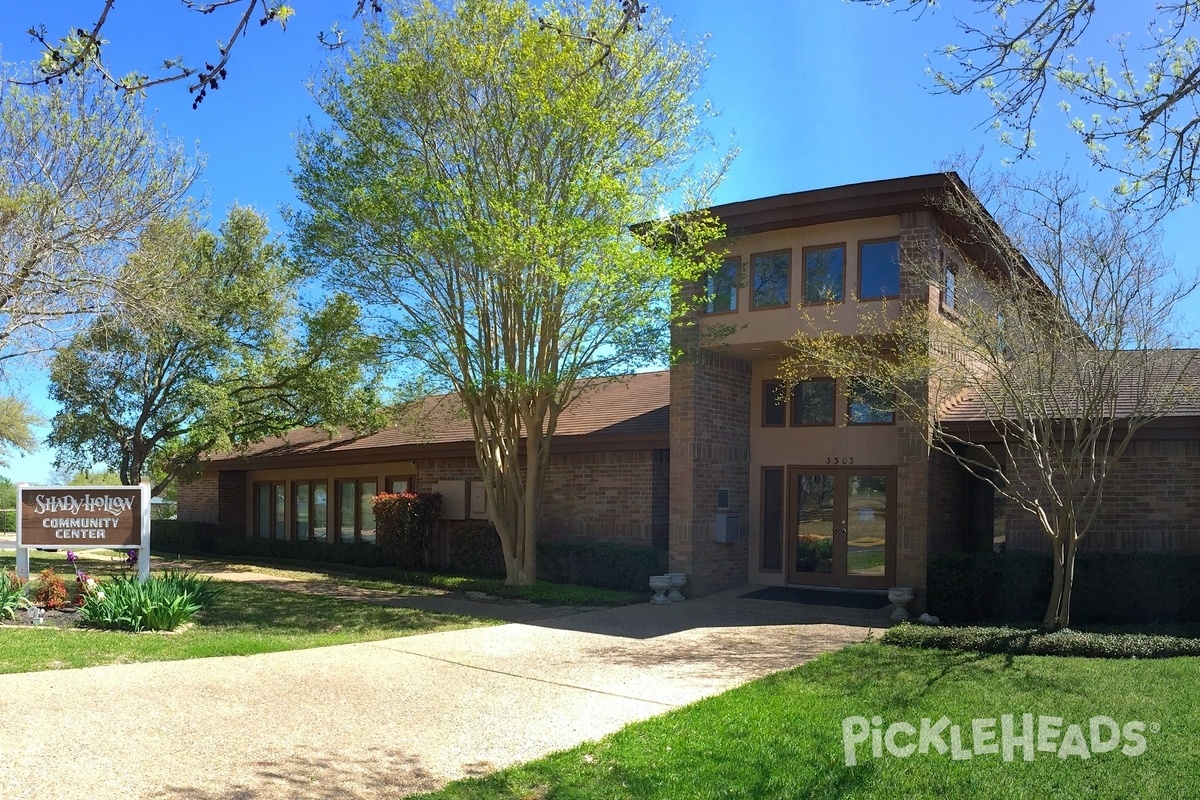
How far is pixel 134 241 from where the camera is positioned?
46.3ft

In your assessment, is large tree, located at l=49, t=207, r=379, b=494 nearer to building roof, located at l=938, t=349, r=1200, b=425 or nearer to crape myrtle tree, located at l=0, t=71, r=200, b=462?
crape myrtle tree, located at l=0, t=71, r=200, b=462

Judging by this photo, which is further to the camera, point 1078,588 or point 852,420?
point 852,420

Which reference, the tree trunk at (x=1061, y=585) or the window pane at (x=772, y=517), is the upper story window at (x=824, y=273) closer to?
the window pane at (x=772, y=517)

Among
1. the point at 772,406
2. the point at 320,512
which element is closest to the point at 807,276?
the point at 772,406

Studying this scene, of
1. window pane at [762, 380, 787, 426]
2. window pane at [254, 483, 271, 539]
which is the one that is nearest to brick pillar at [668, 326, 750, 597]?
window pane at [762, 380, 787, 426]

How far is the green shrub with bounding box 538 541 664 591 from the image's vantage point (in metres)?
15.5

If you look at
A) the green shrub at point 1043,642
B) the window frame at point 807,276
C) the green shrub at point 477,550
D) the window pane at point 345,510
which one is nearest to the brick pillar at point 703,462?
the window frame at point 807,276

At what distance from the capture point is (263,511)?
27656 mm

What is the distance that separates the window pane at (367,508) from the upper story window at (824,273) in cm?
1278

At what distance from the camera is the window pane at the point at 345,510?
23.7m

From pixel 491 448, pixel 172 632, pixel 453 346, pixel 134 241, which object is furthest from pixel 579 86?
pixel 172 632

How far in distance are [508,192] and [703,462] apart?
526cm

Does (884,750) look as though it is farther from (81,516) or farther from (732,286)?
(81,516)

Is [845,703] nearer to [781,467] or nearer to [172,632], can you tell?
[172,632]
